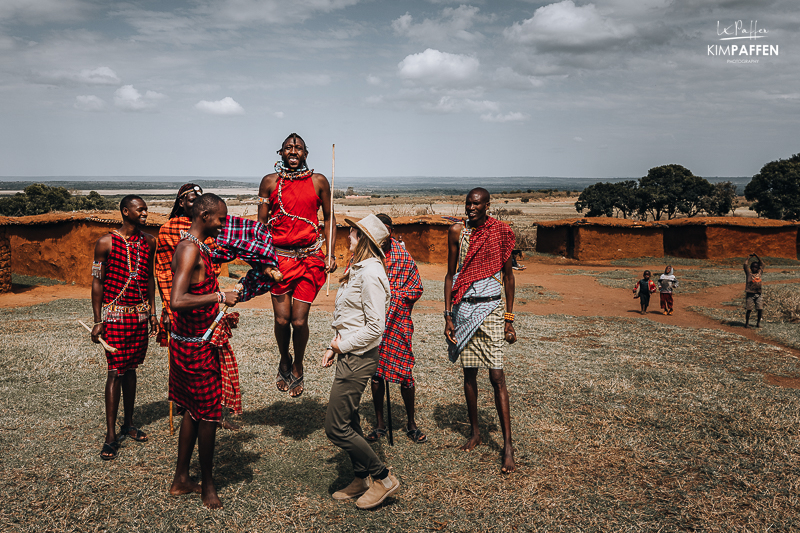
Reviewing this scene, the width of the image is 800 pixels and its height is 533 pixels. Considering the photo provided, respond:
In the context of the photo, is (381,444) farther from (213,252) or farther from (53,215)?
(53,215)

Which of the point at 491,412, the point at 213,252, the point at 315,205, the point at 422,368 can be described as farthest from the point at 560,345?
the point at 213,252

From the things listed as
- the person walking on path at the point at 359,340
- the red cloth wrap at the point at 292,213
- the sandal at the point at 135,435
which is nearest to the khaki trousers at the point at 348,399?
the person walking on path at the point at 359,340

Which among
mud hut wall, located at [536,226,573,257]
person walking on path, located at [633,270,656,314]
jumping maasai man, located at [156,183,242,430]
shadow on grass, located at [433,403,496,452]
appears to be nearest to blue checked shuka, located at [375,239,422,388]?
shadow on grass, located at [433,403,496,452]

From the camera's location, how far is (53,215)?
17.2m

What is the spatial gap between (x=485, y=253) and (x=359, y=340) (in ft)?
5.16

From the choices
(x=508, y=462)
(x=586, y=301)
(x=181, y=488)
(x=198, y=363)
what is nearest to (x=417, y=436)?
(x=508, y=462)

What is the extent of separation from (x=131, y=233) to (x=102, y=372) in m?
3.39

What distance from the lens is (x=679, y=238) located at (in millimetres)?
24672

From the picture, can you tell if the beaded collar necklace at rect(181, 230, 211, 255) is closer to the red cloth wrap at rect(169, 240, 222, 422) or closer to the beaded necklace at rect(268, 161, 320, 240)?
the red cloth wrap at rect(169, 240, 222, 422)

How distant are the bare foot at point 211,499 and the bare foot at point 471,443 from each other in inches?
83.2

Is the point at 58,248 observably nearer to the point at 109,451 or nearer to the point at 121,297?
the point at 121,297

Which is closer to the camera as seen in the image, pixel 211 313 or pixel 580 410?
pixel 211 313

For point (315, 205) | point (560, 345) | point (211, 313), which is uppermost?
point (315, 205)

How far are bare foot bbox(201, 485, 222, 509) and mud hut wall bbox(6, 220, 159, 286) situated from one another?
583 inches
